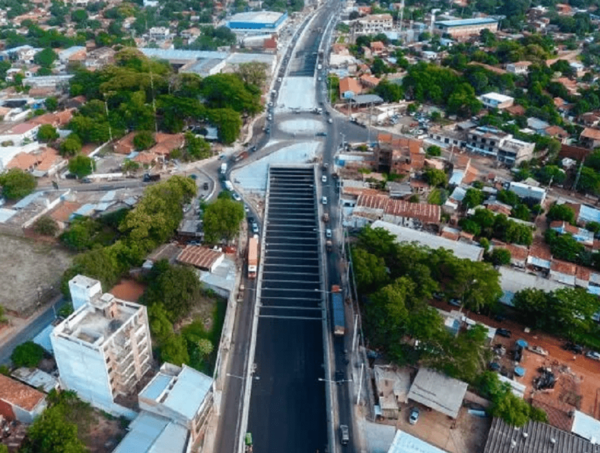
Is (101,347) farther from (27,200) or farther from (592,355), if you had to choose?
(592,355)

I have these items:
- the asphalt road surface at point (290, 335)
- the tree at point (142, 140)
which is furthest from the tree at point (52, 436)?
the tree at point (142, 140)

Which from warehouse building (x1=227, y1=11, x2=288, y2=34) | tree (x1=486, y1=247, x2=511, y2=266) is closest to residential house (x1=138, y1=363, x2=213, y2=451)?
tree (x1=486, y1=247, x2=511, y2=266)

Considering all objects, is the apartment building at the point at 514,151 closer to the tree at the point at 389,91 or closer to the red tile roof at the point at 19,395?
the tree at the point at 389,91

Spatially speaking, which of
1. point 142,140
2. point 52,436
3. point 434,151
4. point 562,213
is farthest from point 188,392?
point 434,151

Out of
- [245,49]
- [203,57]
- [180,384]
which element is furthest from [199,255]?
[245,49]

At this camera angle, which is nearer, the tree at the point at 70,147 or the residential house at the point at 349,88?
the tree at the point at 70,147

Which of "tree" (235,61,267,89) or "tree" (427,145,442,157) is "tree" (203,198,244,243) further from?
"tree" (235,61,267,89)
